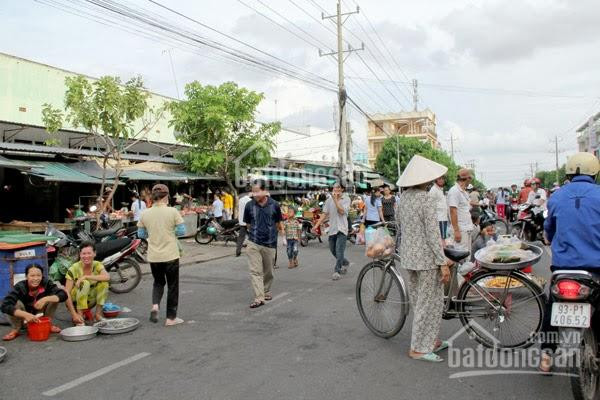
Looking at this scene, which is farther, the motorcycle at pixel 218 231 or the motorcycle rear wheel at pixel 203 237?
the motorcycle rear wheel at pixel 203 237

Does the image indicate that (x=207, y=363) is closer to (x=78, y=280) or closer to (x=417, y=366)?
(x=417, y=366)

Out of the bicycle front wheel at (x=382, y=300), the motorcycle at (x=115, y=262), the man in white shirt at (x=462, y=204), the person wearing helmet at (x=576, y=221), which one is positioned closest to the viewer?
the person wearing helmet at (x=576, y=221)

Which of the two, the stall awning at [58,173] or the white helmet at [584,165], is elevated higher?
the stall awning at [58,173]

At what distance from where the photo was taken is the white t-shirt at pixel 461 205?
7496 mm

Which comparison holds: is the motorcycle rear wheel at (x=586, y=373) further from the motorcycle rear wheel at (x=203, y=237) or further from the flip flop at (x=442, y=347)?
the motorcycle rear wheel at (x=203, y=237)

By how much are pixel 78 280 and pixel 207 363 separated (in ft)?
8.39

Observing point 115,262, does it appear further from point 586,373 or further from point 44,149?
point 44,149

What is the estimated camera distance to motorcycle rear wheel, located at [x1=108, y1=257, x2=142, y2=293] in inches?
338

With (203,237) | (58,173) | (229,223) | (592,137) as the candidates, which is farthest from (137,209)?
(592,137)

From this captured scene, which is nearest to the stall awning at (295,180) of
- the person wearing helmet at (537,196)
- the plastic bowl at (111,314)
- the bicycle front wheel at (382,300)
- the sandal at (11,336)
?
the person wearing helmet at (537,196)

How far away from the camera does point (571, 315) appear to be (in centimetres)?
355

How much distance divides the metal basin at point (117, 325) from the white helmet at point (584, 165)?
4886 millimetres

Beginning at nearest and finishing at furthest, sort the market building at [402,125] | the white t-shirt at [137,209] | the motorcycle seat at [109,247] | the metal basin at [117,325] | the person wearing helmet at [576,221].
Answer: the person wearing helmet at [576,221] → the metal basin at [117,325] → the motorcycle seat at [109,247] → the white t-shirt at [137,209] → the market building at [402,125]

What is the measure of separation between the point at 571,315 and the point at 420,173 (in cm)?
182
